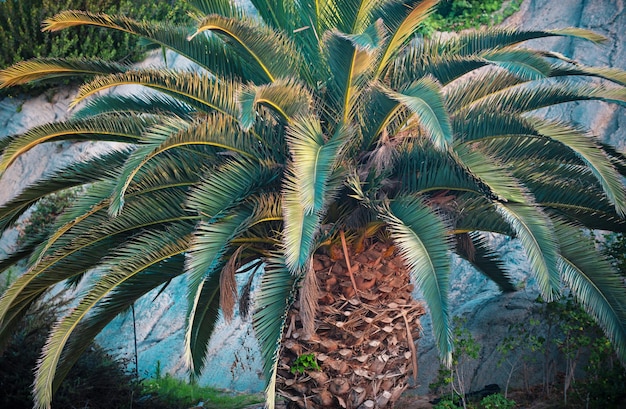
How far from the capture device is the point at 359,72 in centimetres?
627

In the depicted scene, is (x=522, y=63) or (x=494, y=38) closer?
(x=522, y=63)

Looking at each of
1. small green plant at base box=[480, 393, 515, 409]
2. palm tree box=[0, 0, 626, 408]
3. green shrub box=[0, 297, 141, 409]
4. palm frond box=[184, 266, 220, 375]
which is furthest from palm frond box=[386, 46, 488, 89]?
green shrub box=[0, 297, 141, 409]

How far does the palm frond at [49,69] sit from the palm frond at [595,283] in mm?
4831

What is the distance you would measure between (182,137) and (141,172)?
0.76m

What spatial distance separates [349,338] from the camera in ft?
23.1

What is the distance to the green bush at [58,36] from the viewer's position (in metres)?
13.8

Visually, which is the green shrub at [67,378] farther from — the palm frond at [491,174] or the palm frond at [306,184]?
the palm frond at [491,174]

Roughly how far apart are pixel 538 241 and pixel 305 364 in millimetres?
2697

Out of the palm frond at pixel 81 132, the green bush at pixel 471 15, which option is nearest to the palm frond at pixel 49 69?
the palm frond at pixel 81 132

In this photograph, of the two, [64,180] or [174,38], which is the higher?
[174,38]

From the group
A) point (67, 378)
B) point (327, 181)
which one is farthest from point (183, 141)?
point (67, 378)

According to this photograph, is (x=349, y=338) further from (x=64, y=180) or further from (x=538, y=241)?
(x=64, y=180)

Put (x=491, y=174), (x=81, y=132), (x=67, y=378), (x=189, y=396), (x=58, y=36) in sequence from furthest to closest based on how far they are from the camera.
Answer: (x=58, y=36)
(x=189, y=396)
(x=67, y=378)
(x=81, y=132)
(x=491, y=174)

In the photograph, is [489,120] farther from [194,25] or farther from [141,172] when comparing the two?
[141,172]
